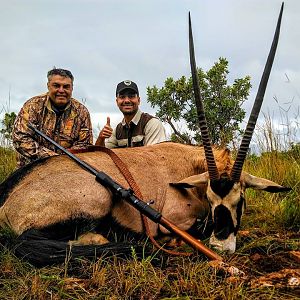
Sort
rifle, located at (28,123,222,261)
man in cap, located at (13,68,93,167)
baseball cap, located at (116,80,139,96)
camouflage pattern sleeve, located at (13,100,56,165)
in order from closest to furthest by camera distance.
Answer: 1. rifle, located at (28,123,222,261)
2. camouflage pattern sleeve, located at (13,100,56,165)
3. man in cap, located at (13,68,93,167)
4. baseball cap, located at (116,80,139,96)

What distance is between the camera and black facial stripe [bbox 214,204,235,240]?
153 inches

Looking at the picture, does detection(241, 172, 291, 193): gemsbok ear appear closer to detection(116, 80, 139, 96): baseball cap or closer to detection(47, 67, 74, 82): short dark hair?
detection(116, 80, 139, 96): baseball cap

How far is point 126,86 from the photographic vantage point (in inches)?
273

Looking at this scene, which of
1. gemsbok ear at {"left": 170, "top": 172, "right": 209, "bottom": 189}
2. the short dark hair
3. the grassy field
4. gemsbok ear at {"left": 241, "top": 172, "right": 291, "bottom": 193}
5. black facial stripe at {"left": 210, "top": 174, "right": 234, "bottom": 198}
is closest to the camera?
the grassy field

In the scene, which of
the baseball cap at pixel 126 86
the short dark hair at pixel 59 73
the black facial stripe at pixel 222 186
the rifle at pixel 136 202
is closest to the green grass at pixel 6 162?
the short dark hair at pixel 59 73

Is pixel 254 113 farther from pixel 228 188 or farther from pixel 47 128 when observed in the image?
pixel 47 128

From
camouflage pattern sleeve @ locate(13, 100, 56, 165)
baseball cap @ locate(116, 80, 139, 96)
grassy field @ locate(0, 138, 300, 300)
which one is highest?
baseball cap @ locate(116, 80, 139, 96)

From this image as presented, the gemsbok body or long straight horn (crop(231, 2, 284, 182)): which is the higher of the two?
long straight horn (crop(231, 2, 284, 182))

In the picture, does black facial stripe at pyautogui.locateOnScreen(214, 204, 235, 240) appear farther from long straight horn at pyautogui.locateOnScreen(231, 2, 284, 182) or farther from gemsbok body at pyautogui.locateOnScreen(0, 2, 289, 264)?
long straight horn at pyautogui.locateOnScreen(231, 2, 284, 182)

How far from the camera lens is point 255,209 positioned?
540 cm

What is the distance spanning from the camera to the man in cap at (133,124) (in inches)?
265

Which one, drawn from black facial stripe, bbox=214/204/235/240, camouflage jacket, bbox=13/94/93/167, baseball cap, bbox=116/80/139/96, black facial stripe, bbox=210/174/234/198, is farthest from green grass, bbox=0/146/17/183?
black facial stripe, bbox=214/204/235/240

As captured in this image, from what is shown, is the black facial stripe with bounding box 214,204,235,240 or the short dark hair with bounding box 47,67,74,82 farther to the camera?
the short dark hair with bounding box 47,67,74,82

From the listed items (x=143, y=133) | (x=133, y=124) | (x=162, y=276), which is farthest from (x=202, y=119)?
(x=133, y=124)
